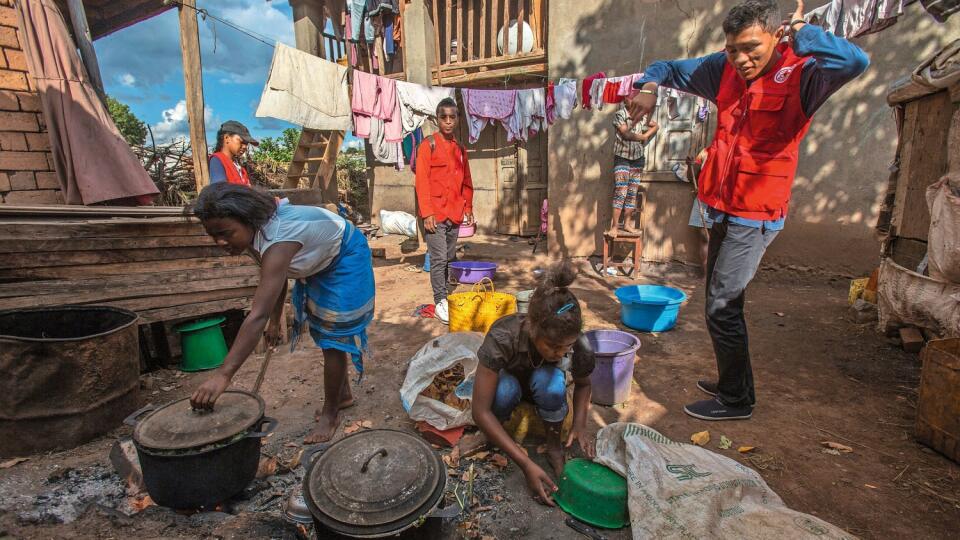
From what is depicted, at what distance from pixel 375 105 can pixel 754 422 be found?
23.0 ft

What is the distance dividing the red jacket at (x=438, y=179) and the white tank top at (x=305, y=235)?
98.3 inches

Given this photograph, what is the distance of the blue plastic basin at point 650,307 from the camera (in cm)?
440

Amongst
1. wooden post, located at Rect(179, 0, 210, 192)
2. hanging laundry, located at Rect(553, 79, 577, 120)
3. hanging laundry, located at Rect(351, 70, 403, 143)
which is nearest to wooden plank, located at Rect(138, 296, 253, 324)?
wooden post, located at Rect(179, 0, 210, 192)

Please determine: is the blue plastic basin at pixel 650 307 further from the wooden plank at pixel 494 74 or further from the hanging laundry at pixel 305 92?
the hanging laundry at pixel 305 92

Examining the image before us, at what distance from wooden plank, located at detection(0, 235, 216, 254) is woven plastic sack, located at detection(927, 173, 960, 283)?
5.54 metres

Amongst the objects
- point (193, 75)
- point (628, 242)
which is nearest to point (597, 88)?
point (628, 242)

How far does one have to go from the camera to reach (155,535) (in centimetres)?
188

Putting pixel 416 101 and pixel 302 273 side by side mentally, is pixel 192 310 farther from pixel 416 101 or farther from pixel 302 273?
pixel 416 101

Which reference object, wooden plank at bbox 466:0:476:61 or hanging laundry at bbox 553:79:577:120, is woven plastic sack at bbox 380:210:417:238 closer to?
wooden plank at bbox 466:0:476:61

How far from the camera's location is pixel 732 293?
271 cm

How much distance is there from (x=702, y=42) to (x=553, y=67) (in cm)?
228

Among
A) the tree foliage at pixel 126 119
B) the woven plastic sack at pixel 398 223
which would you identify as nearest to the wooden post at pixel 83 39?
the woven plastic sack at pixel 398 223

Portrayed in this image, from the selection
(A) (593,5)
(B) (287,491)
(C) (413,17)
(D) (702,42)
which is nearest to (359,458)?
(B) (287,491)

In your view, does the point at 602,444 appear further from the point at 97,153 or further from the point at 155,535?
the point at 97,153
